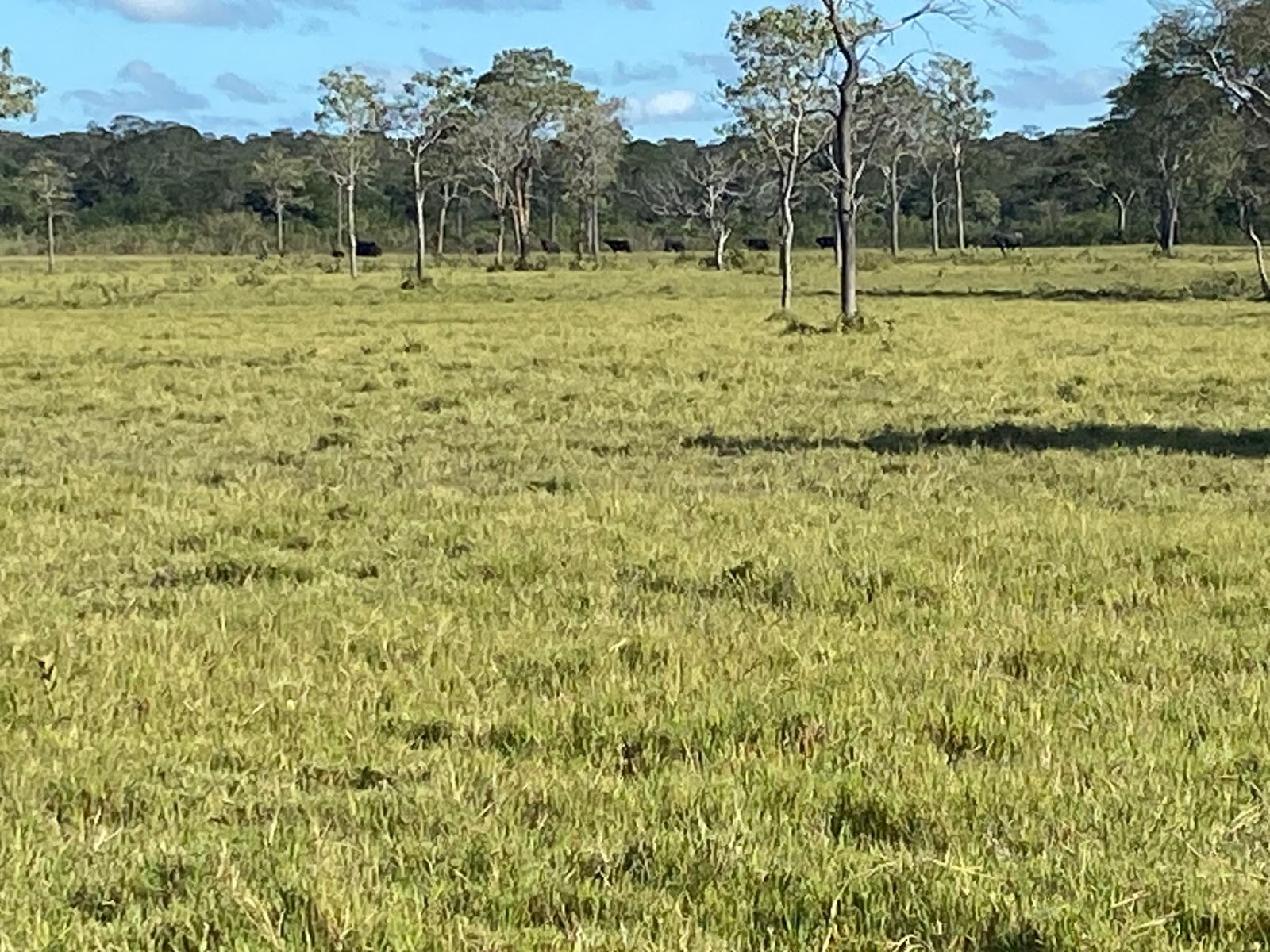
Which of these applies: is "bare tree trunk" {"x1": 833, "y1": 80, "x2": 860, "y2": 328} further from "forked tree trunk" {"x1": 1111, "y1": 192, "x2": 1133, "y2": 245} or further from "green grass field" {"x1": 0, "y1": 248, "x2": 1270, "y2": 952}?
"forked tree trunk" {"x1": 1111, "y1": 192, "x2": 1133, "y2": 245}

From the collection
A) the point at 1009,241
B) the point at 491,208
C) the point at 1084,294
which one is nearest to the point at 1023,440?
the point at 1084,294

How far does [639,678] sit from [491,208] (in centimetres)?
11421

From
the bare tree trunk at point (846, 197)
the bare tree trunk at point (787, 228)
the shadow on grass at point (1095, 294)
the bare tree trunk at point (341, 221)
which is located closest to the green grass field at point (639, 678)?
the bare tree trunk at point (846, 197)

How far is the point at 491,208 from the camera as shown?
390 feet

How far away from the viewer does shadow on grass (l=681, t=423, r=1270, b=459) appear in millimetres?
14438

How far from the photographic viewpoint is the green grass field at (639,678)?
170 inches

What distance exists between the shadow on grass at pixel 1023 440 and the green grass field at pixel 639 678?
0.08 meters

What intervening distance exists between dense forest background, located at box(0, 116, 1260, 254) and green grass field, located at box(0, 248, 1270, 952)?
229ft

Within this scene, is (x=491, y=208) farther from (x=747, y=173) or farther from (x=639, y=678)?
(x=639, y=678)

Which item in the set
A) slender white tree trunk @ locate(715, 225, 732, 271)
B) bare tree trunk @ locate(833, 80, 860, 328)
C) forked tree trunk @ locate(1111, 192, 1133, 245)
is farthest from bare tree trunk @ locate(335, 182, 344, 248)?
bare tree trunk @ locate(833, 80, 860, 328)

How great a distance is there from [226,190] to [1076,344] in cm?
10397

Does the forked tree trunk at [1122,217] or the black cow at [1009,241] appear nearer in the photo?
the black cow at [1009,241]

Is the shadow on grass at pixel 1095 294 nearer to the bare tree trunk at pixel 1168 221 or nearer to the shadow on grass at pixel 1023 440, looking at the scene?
the shadow on grass at pixel 1023 440

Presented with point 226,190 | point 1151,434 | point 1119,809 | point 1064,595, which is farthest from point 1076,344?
point 226,190
